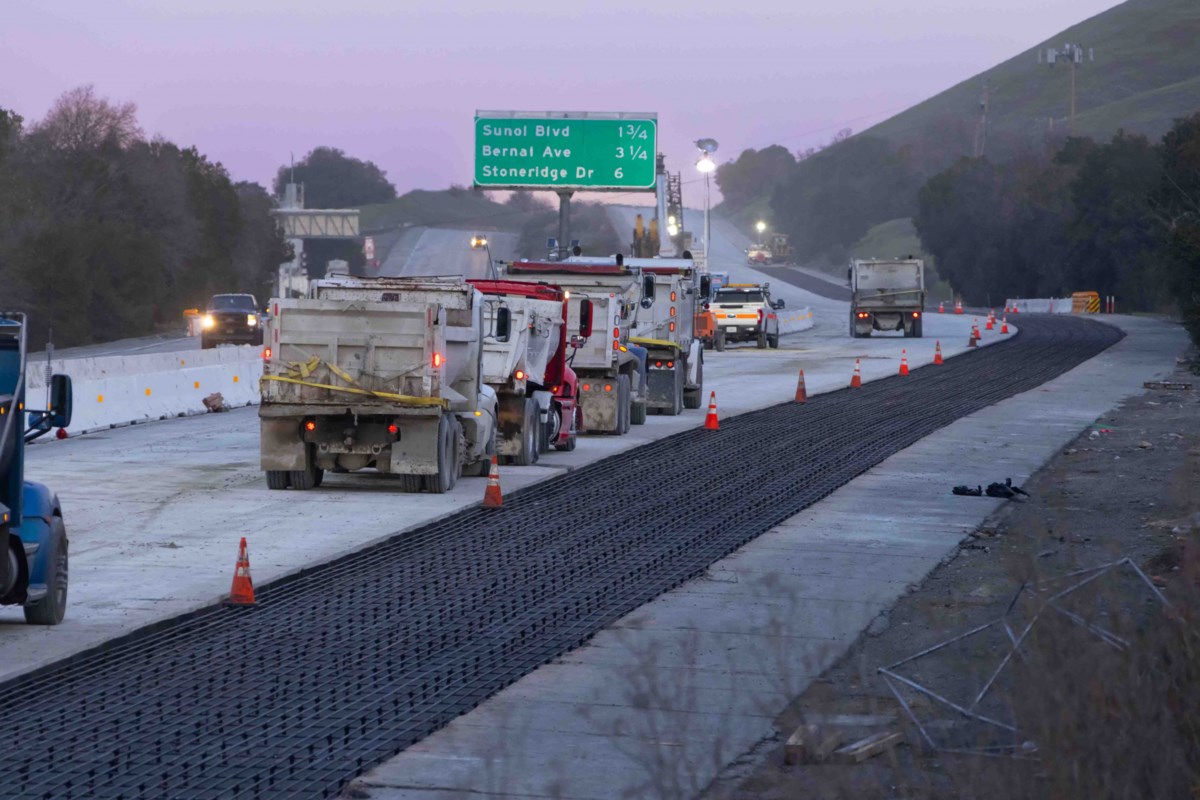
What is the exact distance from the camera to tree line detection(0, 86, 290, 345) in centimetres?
6912

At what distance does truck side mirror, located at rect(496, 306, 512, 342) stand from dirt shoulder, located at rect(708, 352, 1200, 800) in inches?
263

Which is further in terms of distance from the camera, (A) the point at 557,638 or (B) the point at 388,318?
(B) the point at 388,318

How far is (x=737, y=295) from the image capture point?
60469 mm

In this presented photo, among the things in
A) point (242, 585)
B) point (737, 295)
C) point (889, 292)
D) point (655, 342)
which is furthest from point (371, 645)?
point (889, 292)

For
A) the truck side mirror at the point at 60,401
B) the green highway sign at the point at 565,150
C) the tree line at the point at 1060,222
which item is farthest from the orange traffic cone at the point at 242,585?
the tree line at the point at 1060,222

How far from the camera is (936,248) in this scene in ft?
456

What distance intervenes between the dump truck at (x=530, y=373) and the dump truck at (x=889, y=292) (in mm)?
42968

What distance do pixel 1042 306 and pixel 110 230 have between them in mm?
54009

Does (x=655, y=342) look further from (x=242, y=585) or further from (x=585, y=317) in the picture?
(x=242, y=585)

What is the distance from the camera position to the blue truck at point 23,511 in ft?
33.1

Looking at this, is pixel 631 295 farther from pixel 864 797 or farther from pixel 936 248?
pixel 936 248

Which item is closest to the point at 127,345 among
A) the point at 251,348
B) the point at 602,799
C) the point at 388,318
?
the point at 251,348

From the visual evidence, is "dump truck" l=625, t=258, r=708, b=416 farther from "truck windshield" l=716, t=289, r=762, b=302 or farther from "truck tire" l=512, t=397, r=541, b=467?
"truck windshield" l=716, t=289, r=762, b=302

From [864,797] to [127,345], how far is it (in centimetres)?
6424
